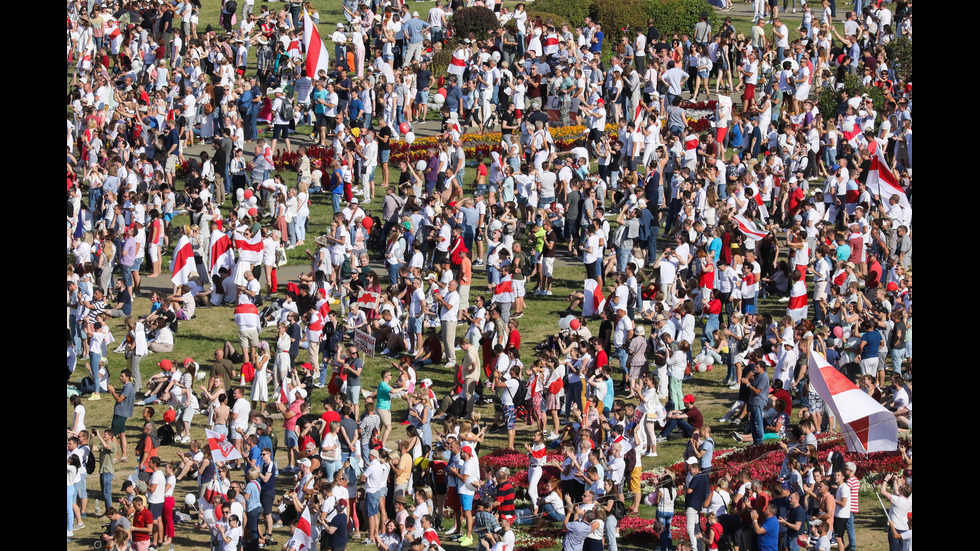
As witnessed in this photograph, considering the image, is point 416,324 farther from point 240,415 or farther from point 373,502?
point 373,502

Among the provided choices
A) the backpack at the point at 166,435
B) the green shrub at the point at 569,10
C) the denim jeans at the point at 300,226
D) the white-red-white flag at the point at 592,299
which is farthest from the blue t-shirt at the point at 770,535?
the green shrub at the point at 569,10

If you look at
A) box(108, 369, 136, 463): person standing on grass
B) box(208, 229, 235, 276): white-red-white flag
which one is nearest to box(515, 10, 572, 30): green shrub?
box(208, 229, 235, 276): white-red-white flag

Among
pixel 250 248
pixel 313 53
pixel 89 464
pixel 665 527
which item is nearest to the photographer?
pixel 665 527

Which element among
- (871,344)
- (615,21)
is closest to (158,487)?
(871,344)

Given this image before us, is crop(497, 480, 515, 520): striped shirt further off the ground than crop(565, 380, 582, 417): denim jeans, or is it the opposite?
crop(565, 380, 582, 417): denim jeans

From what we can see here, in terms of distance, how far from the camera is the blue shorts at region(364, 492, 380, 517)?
21228 millimetres

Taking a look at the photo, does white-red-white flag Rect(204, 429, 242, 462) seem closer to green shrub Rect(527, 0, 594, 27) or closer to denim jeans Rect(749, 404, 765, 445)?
denim jeans Rect(749, 404, 765, 445)

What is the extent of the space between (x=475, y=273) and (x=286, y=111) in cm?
731

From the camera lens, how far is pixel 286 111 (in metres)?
35.8

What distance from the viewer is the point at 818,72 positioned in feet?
135

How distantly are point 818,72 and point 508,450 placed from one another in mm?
20611

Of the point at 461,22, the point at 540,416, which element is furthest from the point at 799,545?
the point at 461,22

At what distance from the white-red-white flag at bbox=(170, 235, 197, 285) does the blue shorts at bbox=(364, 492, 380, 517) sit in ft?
31.6
